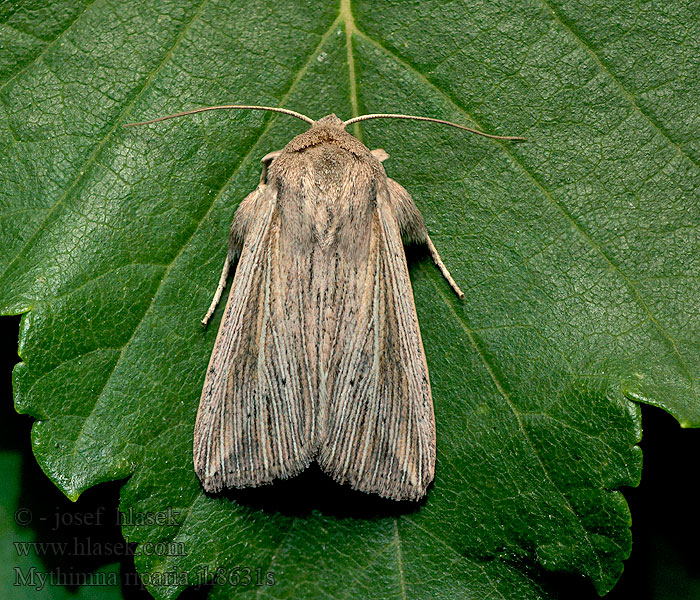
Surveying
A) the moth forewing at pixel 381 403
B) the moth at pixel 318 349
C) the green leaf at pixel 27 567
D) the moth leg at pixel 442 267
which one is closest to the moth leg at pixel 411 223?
the moth leg at pixel 442 267

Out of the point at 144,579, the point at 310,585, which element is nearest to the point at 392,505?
the point at 310,585

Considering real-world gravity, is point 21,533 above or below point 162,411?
below

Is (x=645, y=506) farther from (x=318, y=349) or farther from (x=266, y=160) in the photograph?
(x=266, y=160)

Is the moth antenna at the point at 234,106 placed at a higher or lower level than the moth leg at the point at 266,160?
higher

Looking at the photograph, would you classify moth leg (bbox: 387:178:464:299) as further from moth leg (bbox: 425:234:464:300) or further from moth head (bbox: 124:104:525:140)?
moth head (bbox: 124:104:525:140)

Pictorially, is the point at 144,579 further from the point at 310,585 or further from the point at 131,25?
the point at 131,25

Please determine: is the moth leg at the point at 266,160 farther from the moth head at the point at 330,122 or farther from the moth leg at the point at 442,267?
the moth leg at the point at 442,267

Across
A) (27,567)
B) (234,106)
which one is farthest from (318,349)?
(27,567)
